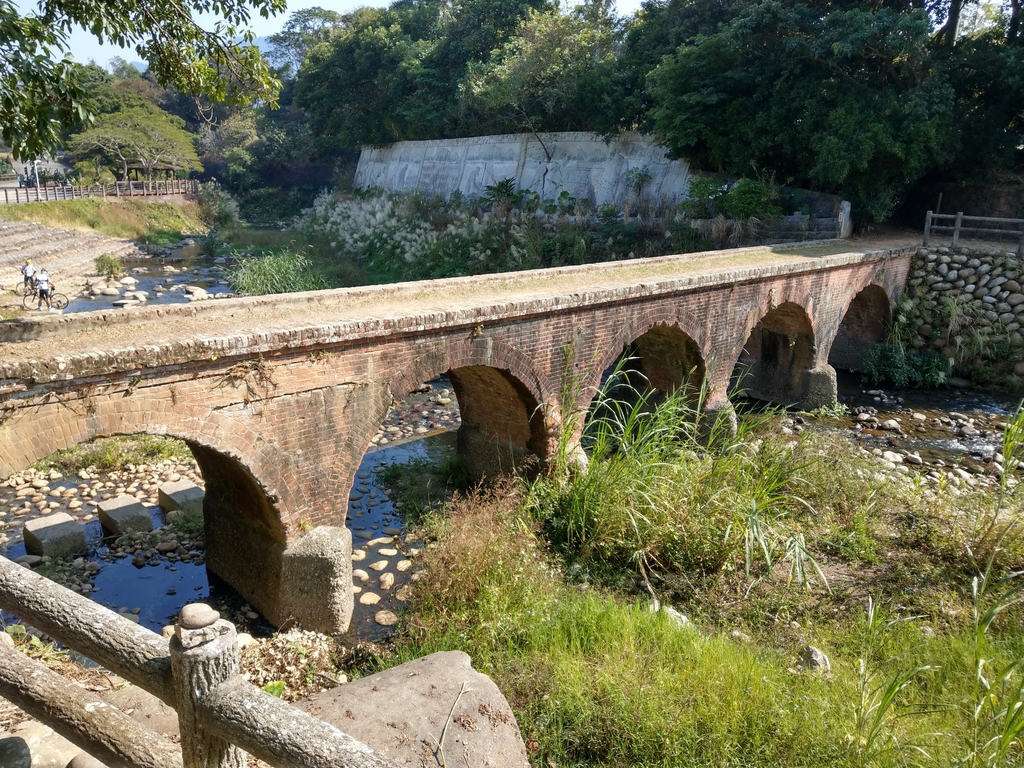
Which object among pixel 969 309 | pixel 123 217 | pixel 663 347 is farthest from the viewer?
pixel 123 217

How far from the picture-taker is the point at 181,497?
1003 cm

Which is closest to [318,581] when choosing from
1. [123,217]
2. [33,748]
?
[33,748]

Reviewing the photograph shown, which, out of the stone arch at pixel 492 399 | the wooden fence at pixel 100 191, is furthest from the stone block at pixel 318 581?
the wooden fence at pixel 100 191

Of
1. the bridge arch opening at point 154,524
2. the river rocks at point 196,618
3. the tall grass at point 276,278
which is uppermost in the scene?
the river rocks at point 196,618

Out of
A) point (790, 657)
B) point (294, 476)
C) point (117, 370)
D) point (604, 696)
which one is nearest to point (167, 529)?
point (294, 476)

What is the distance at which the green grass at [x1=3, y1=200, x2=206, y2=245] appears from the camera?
29.0 meters

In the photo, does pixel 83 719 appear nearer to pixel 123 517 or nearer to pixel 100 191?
pixel 123 517

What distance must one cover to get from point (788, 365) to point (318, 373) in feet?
37.9

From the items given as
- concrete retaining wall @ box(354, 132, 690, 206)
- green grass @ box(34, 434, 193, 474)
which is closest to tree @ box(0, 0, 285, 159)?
green grass @ box(34, 434, 193, 474)

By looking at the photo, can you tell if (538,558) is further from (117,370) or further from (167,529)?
(167,529)

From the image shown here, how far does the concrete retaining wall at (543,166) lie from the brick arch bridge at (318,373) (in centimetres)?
1111

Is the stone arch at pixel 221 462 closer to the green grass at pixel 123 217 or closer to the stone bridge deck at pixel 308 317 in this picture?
the stone bridge deck at pixel 308 317

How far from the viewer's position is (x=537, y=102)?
83.4 ft

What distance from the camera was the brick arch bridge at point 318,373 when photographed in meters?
5.74
